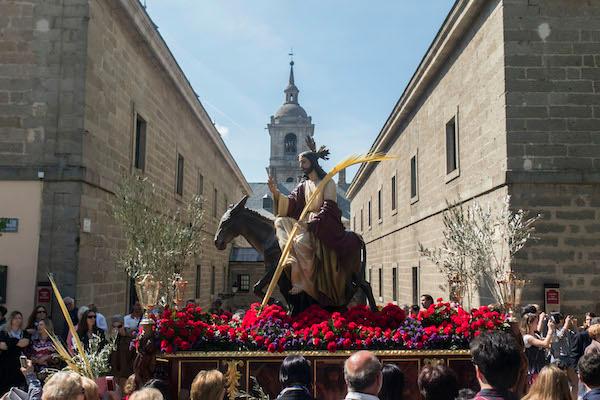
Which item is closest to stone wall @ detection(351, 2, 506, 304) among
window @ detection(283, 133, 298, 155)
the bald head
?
the bald head

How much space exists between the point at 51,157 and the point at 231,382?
7.07 meters

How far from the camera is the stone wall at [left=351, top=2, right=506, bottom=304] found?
1244cm

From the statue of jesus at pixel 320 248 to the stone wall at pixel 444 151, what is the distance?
5.05 m

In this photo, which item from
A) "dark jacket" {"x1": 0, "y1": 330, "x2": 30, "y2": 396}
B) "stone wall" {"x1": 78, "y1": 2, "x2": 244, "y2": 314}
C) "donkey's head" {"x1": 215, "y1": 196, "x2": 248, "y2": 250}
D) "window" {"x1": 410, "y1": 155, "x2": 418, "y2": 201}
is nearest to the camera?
"dark jacket" {"x1": 0, "y1": 330, "x2": 30, "y2": 396}

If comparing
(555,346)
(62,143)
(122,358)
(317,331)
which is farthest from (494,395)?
(62,143)

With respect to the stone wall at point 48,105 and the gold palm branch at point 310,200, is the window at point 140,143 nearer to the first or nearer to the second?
the stone wall at point 48,105

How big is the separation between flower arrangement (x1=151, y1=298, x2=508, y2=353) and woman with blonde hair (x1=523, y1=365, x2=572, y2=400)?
10.8ft

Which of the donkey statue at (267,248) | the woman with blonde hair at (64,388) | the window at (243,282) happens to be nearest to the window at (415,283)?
the donkey statue at (267,248)

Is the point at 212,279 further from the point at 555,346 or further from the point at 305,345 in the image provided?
the point at 305,345

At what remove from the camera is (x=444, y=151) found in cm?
1673

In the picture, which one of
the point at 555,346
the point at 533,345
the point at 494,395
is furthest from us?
the point at 555,346

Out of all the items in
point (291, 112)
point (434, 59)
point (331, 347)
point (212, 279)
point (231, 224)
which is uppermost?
point (291, 112)

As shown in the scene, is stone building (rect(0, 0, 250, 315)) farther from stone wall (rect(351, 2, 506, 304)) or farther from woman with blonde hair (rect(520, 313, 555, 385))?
woman with blonde hair (rect(520, 313, 555, 385))

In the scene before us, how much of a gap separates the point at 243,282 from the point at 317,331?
96.4 ft
